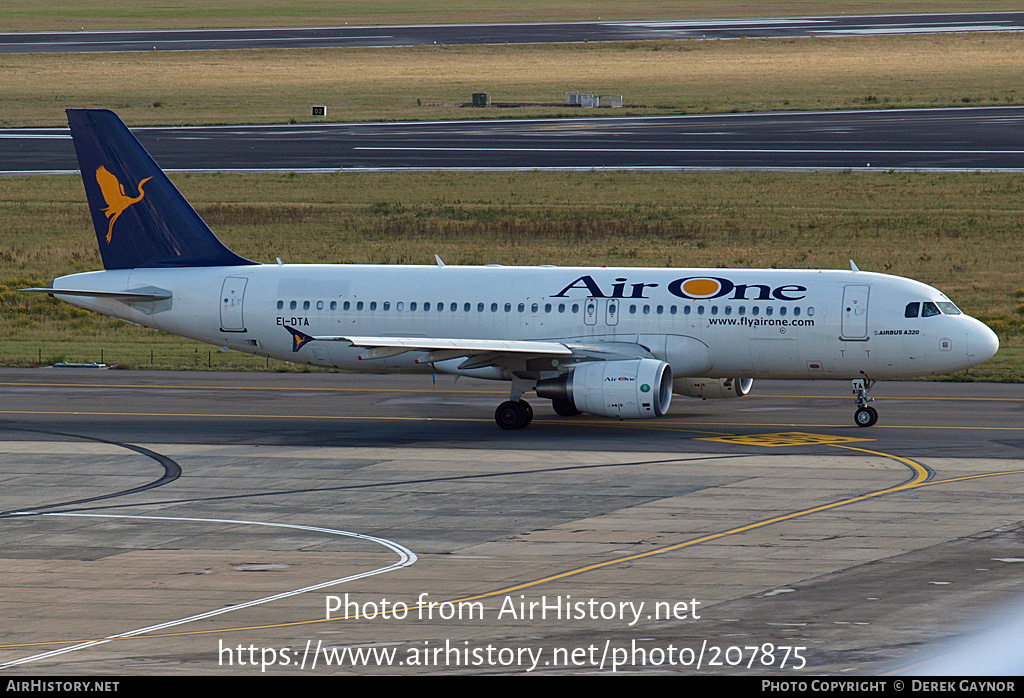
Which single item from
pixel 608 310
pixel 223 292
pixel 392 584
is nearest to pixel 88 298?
pixel 223 292

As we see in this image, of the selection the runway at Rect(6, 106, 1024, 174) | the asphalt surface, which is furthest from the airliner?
the asphalt surface

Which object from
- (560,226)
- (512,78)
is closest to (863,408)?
(560,226)

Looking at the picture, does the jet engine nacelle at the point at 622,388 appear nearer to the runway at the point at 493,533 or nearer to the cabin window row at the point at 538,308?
the runway at the point at 493,533

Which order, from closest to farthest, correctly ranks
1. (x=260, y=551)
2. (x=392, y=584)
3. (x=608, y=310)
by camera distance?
(x=392, y=584), (x=260, y=551), (x=608, y=310)

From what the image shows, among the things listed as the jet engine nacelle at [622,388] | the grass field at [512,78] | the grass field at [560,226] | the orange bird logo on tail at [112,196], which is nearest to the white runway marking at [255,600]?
the jet engine nacelle at [622,388]

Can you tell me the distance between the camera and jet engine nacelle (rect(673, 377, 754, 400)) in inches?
1594

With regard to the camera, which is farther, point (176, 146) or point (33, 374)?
point (176, 146)

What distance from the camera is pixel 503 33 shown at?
171 metres

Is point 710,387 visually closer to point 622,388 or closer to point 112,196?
point 622,388

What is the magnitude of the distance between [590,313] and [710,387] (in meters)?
4.29

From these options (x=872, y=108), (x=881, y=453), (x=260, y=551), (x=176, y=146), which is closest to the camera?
(x=260, y=551)

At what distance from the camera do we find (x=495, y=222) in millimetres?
77688
